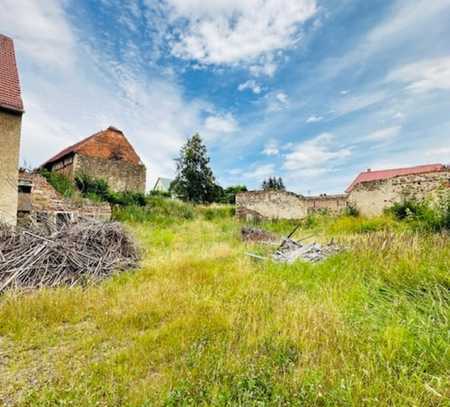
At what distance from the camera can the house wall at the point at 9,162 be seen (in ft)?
24.2

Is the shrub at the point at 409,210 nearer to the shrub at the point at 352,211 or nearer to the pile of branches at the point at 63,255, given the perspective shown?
the shrub at the point at 352,211

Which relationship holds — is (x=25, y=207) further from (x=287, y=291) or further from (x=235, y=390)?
(x=235, y=390)

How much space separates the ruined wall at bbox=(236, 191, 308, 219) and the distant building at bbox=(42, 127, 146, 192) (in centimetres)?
882

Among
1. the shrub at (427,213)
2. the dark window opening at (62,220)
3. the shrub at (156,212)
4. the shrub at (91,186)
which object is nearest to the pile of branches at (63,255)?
the dark window opening at (62,220)

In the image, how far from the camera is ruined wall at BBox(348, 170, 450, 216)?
468 inches

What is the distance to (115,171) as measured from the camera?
1820 centimetres

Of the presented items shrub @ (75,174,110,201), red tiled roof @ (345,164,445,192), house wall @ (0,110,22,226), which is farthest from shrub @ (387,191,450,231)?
red tiled roof @ (345,164,445,192)

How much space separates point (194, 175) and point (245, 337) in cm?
2273

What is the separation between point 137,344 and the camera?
8.41 ft

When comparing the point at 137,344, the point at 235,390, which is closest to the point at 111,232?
the point at 137,344

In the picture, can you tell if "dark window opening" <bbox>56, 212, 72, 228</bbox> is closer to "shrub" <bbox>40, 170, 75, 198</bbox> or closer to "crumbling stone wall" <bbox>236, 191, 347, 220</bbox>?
"shrub" <bbox>40, 170, 75, 198</bbox>

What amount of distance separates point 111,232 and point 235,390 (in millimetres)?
5694

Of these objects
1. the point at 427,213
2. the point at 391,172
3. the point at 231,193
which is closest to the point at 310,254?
the point at 427,213

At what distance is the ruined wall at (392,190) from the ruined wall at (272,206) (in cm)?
335
